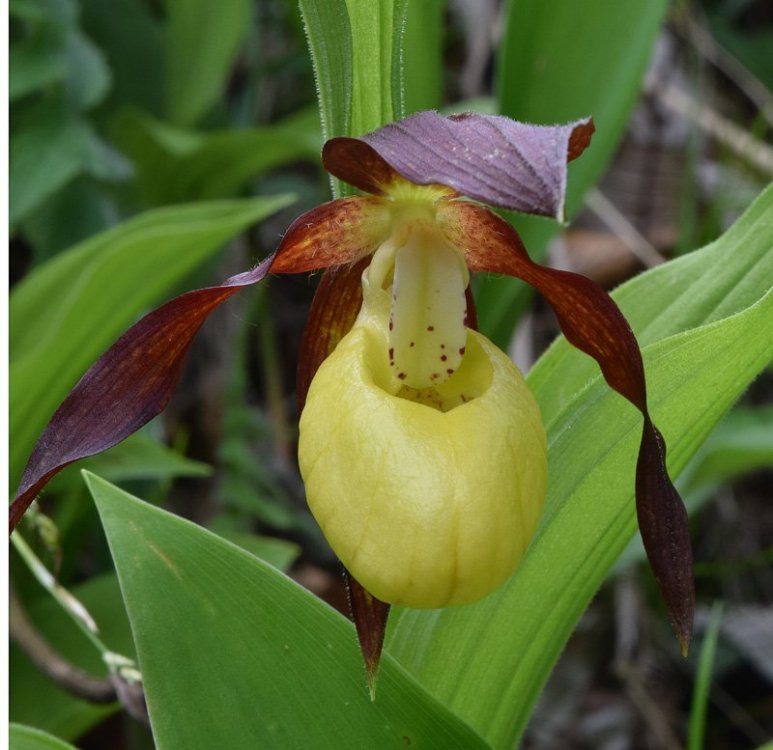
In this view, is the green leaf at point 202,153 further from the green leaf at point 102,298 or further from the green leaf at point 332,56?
the green leaf at point 332,56

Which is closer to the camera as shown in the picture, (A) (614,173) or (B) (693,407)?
(B) (693,407)

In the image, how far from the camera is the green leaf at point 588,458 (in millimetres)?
839

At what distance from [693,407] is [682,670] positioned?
1.96 m

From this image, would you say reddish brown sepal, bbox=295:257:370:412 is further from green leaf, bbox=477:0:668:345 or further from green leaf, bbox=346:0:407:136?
green leaf, bbox=477:0:668:345

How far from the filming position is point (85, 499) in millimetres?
1597

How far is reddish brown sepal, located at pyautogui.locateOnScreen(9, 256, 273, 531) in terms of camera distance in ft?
2.69

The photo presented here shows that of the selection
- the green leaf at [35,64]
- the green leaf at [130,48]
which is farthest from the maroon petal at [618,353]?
the green leaf at [130,48]

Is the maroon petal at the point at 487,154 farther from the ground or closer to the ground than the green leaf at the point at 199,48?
farther from the ground

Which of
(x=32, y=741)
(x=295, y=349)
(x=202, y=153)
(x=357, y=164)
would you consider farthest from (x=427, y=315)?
(x=295, y=349)

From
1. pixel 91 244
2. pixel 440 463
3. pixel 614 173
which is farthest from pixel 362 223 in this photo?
pixel 614 173

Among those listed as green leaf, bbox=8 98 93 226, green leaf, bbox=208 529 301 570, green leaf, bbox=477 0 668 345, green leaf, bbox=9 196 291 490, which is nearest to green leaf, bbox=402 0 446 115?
green leaf, bbox=477 0 668 345

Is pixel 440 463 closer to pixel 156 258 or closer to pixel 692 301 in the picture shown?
pixel 692 301

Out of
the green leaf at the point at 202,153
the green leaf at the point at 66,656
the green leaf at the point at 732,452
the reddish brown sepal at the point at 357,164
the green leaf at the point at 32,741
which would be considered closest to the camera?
the reddish brown sepal at the point at 357,164

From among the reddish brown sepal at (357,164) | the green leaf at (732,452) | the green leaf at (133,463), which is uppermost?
the reddish brown sepal at (357,164)
